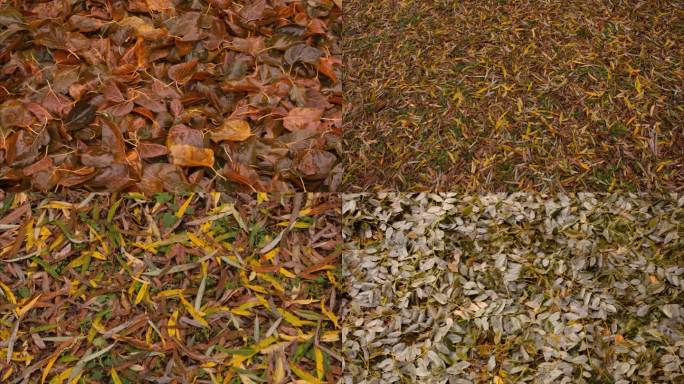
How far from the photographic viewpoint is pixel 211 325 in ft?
4.65

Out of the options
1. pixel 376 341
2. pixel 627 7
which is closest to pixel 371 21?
pixel 627 7

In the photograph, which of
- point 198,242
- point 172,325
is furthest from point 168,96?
point 172,325

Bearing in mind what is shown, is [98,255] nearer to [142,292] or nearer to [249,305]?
[142,292]

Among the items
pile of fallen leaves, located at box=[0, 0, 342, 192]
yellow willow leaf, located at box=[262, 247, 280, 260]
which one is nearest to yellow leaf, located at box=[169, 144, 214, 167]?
pile of fallen leaves, located at box=[0, 0, 342, 192]

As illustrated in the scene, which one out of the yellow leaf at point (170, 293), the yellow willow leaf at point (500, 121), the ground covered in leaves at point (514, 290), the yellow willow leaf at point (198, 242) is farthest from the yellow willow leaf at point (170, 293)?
the yellow willow leaf at point (500, 121)

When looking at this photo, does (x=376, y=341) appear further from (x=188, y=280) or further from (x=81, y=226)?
(x=81, y=226)

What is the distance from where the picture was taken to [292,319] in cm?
144

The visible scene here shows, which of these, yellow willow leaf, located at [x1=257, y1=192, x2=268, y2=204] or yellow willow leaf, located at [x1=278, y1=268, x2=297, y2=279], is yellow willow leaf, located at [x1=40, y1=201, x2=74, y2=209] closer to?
yellow willow leaf, located at [x1=257, y1=192, x2=268, y2=204]

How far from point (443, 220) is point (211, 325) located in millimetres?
753

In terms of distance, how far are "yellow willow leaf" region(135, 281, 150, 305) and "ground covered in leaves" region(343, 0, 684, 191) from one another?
0.72 m

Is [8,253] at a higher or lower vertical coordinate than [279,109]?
lower

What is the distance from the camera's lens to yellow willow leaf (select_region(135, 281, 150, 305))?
1.43m

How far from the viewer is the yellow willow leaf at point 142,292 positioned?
4.68 ft

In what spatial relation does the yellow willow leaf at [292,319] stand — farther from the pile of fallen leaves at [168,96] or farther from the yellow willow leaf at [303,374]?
the pile of fallen leaves at [168,96]
